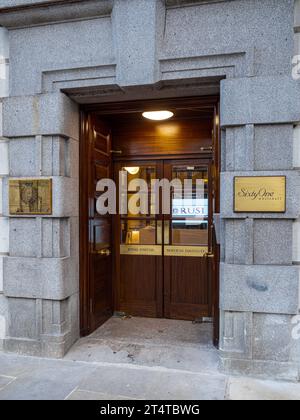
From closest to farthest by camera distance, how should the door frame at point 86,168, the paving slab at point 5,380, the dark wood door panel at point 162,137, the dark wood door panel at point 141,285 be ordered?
the paving slab at point 5,380
the door frame at point 86,168
the dark wood door panel at point 162,137
the dark wood door panel at point 141,285

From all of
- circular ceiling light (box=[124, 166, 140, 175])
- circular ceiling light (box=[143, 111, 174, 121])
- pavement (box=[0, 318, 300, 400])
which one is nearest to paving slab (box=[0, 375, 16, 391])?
pavement (box=[0, 318, 300, 400])

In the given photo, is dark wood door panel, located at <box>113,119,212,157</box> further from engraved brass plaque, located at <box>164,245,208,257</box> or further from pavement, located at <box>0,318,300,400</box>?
pavement, located at <box>0,318,300,400</box>

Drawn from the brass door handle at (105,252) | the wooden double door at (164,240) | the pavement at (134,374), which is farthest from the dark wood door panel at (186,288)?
the brass door handle at (105,252)

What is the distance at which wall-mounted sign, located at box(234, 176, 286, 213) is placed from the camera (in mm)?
3799

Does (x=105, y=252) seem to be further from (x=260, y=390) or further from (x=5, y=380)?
(x=260, y=390)

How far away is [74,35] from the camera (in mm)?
4355

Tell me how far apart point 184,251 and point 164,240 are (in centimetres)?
41

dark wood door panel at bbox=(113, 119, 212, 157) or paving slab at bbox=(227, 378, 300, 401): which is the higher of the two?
dark wood door panel at bbox=(113, 119, 212, 157)

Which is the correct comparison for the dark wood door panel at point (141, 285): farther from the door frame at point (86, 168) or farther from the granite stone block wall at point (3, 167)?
the granite stone block wall at point (3, 167)

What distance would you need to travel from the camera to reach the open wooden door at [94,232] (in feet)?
16.3

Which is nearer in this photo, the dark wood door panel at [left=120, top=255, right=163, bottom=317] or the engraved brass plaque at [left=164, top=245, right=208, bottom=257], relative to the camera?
the engraved brass plaque at [left=164, top=245, right=208, bottom=257]

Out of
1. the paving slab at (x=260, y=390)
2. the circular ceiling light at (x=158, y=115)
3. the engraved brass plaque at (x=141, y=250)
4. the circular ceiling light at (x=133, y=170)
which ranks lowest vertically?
the paving slab at (x=260, y=390)
